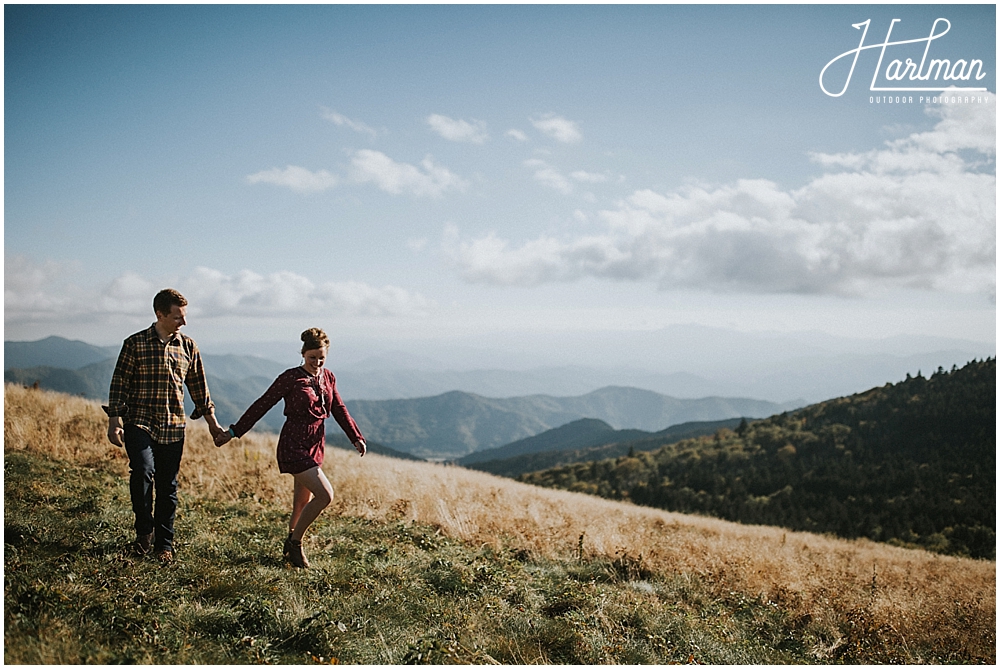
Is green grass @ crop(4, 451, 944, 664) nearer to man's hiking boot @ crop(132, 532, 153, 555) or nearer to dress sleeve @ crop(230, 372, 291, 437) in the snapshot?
man's hiking boot @ crop(132, 532, 153, 555)

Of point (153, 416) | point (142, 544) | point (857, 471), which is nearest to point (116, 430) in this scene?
point (153, 416)

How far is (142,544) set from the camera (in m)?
5.34

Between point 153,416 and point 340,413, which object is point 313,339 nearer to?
point 340,413

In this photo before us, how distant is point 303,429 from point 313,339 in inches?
35.3

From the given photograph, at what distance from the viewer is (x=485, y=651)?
454 cm

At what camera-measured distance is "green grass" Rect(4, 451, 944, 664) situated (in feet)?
13.4

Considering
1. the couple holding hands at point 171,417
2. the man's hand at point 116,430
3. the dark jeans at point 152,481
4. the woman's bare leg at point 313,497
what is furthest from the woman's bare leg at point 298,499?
the man's hand at point 116,430

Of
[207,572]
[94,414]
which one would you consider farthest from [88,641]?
[94,414]

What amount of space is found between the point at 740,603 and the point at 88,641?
20.5ft

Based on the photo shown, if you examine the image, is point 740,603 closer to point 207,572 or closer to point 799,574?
point 799,574

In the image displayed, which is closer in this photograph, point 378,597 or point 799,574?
point 378,597

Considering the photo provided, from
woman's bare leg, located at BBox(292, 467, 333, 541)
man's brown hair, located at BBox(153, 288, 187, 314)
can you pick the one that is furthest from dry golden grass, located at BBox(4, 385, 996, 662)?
man's brown hair, located at BBox(153, 288, 187, 314)

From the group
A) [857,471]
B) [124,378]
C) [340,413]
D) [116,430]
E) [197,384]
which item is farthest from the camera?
[857,471]

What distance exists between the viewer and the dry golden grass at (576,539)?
6.64m
